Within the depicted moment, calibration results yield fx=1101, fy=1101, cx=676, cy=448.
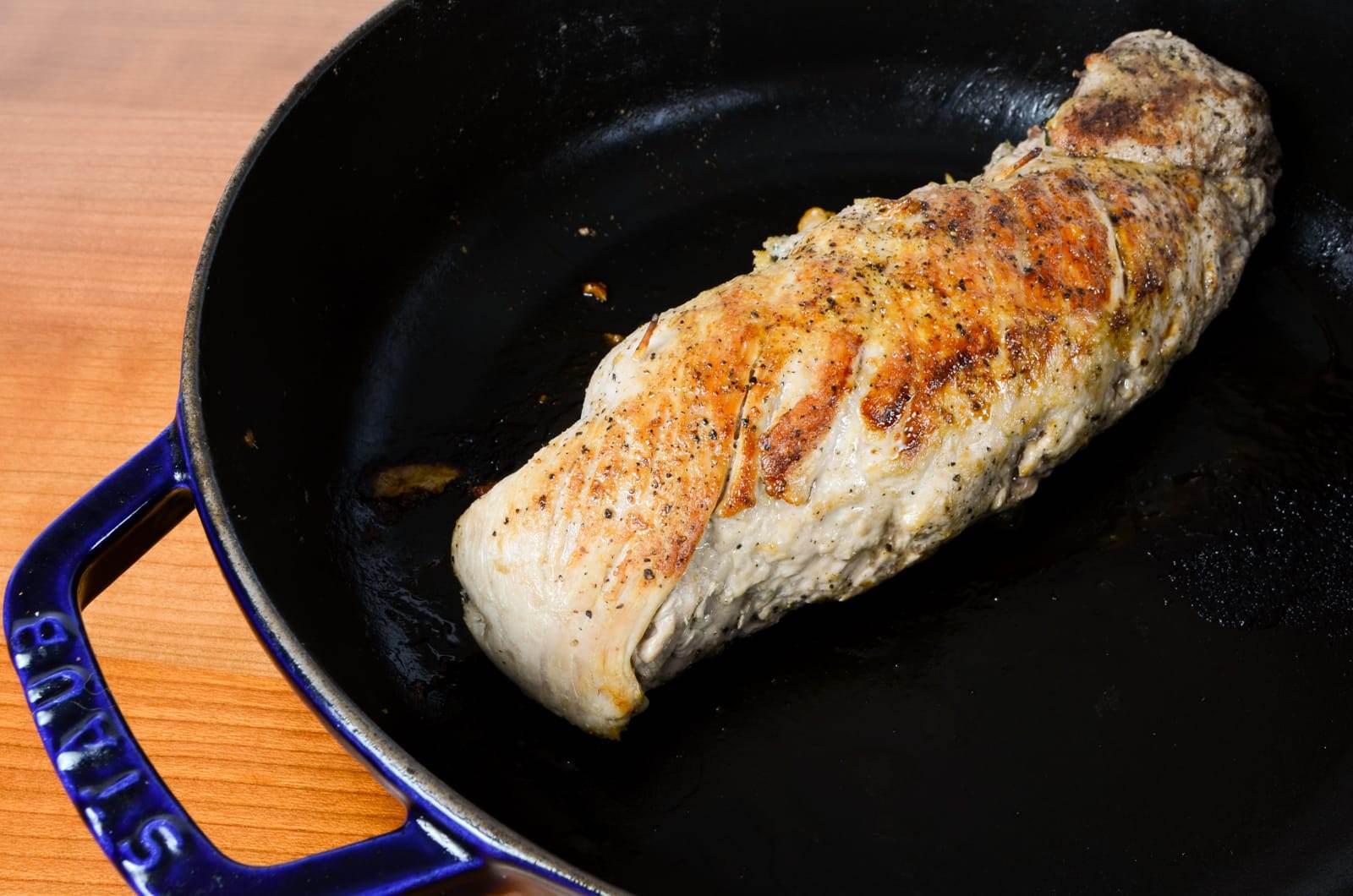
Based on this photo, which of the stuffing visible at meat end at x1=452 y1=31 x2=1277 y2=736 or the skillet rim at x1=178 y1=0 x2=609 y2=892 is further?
the stuffing visible at meat end at x1=452 y1=31 x2=1277 y2=736

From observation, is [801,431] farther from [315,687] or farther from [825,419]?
[315,687]

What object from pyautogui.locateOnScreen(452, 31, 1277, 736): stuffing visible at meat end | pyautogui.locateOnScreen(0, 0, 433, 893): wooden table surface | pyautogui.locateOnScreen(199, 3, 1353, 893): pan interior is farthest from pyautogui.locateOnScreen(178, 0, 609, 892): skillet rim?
pyautogui.locateOnScreen(0, 0, 433, 893): wooden table surface

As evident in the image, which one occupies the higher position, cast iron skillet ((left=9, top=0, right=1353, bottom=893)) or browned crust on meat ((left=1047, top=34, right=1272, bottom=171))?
browned crust on meat ((left=1047, top=34, right=1272, bottom=171))

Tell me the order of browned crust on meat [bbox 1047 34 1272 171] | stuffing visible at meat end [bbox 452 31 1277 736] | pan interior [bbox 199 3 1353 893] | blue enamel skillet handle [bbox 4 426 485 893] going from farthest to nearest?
browned crust on meat [bbox 1047 34 1272 171]
pan interior [bbox 199 3 1353 893]
stuffing visible at meat end [bbox 452 31 1277 736]
blue enamel skillet handle [bbox 4 426 485 893]

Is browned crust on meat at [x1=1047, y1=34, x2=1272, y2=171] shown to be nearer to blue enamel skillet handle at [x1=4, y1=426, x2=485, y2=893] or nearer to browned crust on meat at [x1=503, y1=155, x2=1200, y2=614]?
browned crust on meat at [x1=503, y1=155, x2=1200, y2=614]

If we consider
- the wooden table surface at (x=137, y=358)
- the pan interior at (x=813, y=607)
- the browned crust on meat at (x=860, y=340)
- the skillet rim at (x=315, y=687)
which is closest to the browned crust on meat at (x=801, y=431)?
the browned crust on meat at (x=860, y=340)

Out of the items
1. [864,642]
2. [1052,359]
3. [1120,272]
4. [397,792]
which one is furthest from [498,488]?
[1120,272]
